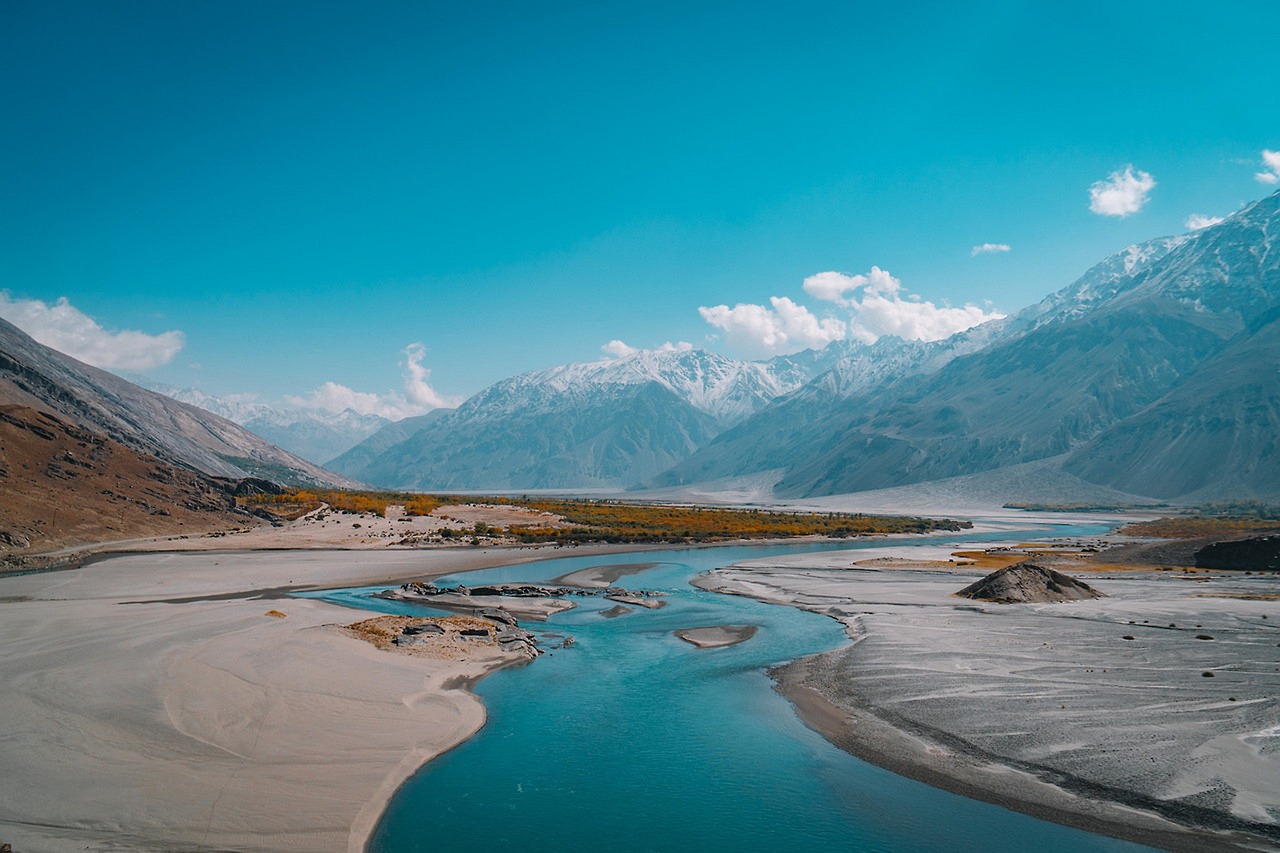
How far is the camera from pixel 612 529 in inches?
4186

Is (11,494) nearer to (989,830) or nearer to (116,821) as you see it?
(116,821)

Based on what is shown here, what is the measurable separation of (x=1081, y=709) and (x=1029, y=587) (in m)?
25.4

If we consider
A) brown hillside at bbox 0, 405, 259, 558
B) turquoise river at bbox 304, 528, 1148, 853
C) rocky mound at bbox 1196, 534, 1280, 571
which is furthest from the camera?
brown hillside at bbox 0, 405, 259, 558

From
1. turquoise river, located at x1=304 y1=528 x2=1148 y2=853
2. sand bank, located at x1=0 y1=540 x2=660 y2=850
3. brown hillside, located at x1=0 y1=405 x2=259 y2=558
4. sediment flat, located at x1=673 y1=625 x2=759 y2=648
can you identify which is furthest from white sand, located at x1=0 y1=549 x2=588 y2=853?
brown hillside, located at x1=0 y1=405 x2=259 y2=558

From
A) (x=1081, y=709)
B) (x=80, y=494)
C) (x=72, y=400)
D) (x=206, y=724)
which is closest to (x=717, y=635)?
(x=1081, y=709)

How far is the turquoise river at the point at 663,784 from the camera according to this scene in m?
14.5

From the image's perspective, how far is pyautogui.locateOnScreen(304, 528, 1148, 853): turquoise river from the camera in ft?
47.6

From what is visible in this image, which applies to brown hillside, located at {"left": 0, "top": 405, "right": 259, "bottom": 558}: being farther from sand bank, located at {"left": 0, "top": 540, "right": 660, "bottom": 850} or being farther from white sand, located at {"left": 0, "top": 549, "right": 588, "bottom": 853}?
white sand, located at {"left": 0, "top": 549, "right": 588, "bottom": 853}

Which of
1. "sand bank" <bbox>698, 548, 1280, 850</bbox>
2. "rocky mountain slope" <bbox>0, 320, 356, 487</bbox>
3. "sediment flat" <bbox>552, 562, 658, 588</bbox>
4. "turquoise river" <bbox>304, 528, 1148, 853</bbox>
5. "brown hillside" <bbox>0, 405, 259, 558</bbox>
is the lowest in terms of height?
"sediment flat" <bbox>552, 562, 658, 588</bbox>

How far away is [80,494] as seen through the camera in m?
70.2

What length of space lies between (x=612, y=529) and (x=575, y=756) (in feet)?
287

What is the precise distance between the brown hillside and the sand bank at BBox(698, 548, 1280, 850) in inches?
2417

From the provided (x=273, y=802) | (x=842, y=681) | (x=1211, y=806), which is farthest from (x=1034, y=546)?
(x=273, y=802)

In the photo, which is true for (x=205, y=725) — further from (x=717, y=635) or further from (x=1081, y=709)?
(x=1081, y=709)
